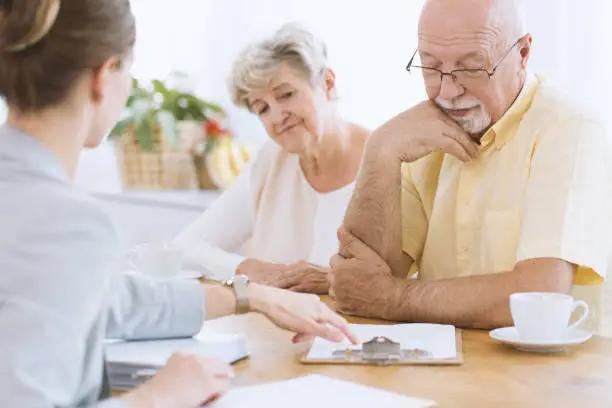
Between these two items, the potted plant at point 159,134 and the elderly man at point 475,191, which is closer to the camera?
the elderly man at point 475,191

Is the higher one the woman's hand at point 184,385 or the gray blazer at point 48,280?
the gray blazer at point 48,280

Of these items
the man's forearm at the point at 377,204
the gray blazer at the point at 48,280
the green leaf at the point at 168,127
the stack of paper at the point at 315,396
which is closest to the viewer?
the gray blazer at the point at 48,280

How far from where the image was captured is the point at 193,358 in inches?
45.3

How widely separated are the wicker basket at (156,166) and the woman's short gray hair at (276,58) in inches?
63.3

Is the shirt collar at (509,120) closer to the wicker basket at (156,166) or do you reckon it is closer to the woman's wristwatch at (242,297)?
the woman's wristwatch at (242,297)

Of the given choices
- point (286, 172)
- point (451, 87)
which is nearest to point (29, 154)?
point (451, 87)

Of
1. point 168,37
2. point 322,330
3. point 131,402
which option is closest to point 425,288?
point 322,330

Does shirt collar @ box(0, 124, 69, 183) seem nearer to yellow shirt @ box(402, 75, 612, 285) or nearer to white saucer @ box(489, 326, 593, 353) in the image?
white saucer @ box(489, 326, 593, 353)

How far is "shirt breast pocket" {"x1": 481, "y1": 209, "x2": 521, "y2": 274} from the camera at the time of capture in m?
1.81

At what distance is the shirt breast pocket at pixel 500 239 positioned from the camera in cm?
181

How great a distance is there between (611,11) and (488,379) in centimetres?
163

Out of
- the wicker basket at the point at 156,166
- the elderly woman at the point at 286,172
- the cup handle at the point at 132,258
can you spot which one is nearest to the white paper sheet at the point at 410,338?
the cup handle at the point at 132,258

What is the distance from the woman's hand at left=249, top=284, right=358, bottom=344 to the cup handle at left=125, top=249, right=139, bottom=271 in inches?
22.6

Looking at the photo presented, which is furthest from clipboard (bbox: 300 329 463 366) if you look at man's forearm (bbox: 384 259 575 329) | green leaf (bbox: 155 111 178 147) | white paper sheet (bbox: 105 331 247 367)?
green leaf (bbox: 155 111 178 147)
